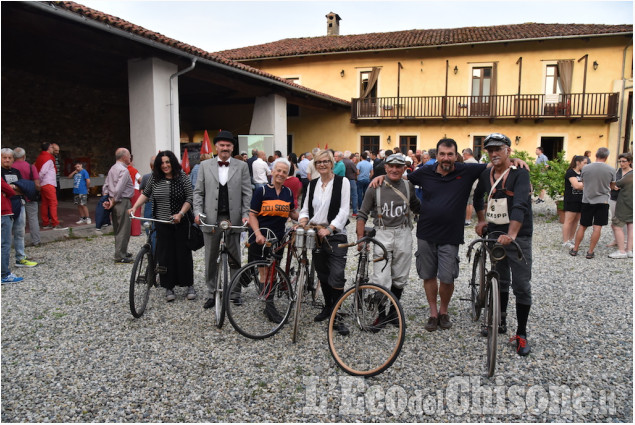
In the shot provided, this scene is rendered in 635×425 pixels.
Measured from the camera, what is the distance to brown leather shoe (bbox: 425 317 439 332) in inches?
151

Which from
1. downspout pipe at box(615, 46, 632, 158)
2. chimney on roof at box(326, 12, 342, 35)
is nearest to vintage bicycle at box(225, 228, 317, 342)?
downspout pipe at box(615, 46, 632, 158)

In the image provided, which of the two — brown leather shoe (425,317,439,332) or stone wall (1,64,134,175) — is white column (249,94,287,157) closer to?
stone wall (1,64,134,175)

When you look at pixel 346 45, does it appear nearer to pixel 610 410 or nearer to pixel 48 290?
pixel 48 290

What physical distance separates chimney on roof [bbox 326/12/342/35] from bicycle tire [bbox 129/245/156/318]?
80.6ft

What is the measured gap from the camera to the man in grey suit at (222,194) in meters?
4.30

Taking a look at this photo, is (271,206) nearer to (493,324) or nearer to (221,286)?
(221,286)

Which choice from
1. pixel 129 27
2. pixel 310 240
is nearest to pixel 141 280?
pixel 310 240

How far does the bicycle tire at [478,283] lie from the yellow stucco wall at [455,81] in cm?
1760

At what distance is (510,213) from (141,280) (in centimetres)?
340

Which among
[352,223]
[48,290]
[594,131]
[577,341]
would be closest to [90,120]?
[352,223]

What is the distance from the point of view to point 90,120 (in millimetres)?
15266

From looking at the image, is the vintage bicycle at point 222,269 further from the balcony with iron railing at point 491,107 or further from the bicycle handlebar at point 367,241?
the balcony with iron railing at point 491,107

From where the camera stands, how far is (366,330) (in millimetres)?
3506

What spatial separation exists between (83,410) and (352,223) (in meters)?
8.26
